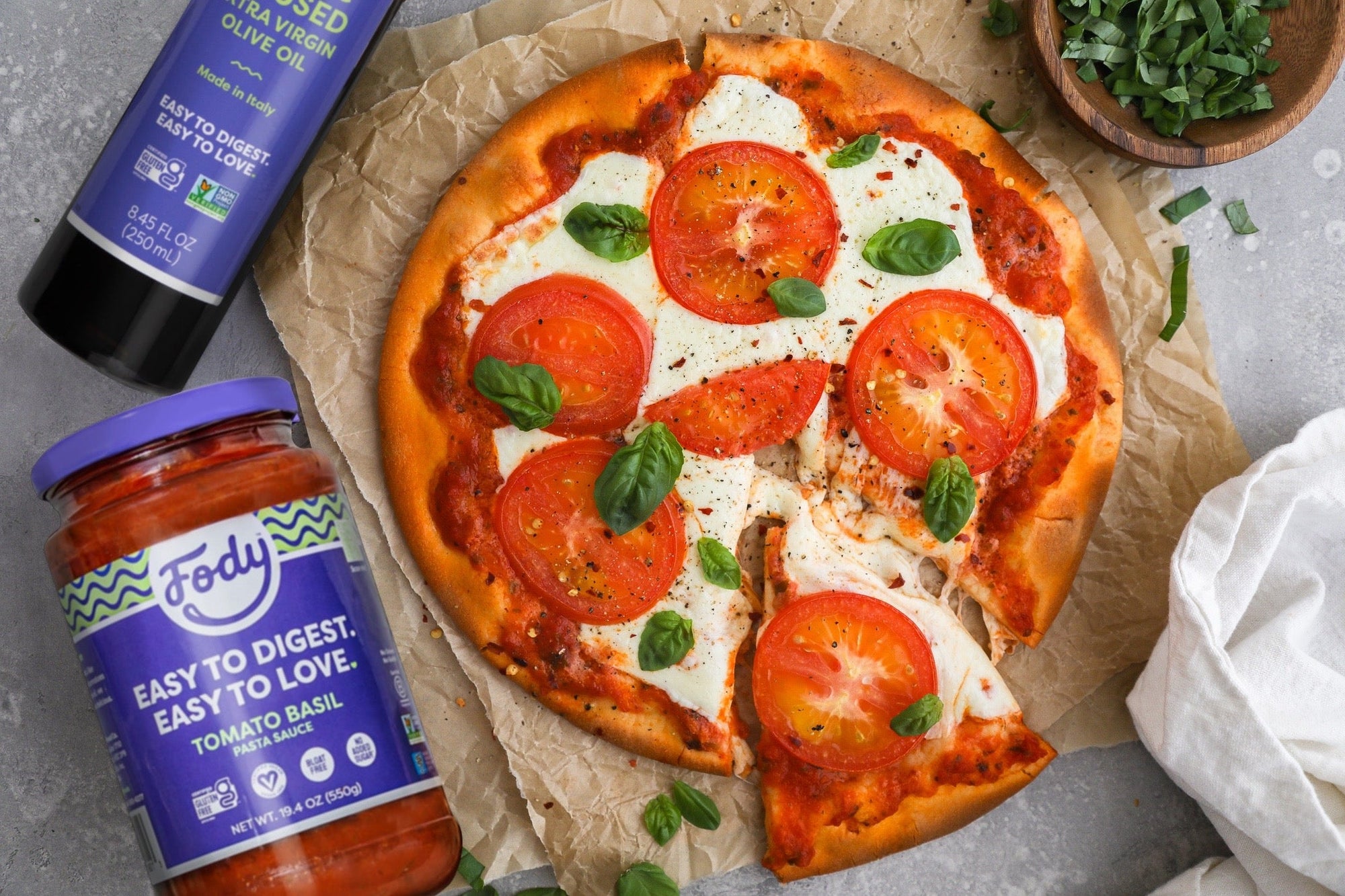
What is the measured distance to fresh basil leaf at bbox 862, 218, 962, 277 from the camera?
2.55 meters

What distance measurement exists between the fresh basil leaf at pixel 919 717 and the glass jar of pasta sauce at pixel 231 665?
1.13m

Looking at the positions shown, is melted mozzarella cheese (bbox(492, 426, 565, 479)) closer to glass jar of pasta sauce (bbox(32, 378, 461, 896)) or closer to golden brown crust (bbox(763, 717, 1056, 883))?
glass jar of pasta sauce (bbox(32, 378, 461, 896))

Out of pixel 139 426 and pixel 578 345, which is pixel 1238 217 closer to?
pixel 578 345

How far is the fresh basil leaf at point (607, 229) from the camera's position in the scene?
2562mm

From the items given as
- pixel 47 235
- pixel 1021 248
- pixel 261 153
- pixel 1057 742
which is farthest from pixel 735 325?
pixel 47 235

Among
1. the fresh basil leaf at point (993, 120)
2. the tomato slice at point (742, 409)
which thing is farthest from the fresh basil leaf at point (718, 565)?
the fresh basil leaf at point (993, 120)

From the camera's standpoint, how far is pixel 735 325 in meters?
2.61

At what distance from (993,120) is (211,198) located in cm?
206

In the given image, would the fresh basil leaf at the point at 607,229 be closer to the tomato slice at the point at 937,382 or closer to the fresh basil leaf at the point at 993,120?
the tomato slice at the point at 937,382

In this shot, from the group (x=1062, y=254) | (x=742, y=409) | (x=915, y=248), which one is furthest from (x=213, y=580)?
(x=1062, y=254)

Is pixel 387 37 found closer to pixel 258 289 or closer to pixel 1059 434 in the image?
pixel 258 289

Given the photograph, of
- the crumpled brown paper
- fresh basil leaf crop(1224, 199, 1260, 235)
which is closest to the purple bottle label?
the crumpled brown paper

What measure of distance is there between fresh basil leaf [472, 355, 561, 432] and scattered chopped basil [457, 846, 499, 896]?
1144mm

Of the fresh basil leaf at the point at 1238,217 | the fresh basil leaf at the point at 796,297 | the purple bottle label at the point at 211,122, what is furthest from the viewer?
the fresh basil leaf at the point at 1238,217
